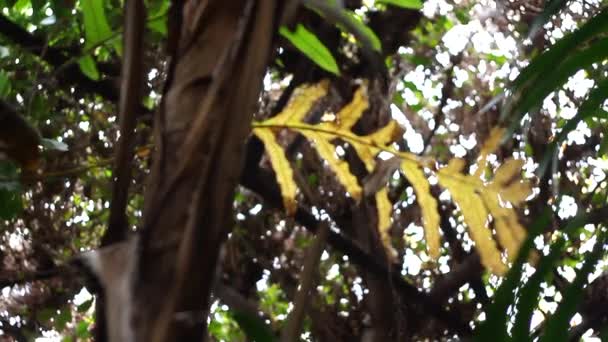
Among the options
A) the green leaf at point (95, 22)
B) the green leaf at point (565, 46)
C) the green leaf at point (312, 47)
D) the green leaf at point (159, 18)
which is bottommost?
the green leaf at point (565, 46)

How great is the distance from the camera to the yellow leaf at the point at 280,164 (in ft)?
2.01

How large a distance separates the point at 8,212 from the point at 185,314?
0.50m

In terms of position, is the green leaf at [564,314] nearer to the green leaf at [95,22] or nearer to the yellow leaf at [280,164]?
the yellow leaf at [280,164]

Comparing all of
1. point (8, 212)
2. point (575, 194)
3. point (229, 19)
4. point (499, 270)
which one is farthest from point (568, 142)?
point (229, 19)

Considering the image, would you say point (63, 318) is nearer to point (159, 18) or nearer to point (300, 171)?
point (300, 171)

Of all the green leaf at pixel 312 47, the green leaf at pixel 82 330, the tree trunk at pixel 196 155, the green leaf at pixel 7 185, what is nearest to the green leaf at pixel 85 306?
the green leaf at pixel 82 330

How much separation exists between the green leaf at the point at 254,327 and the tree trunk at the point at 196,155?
0.50 feet

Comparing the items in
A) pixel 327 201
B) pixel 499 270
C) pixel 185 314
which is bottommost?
Answer: pixel 185 314

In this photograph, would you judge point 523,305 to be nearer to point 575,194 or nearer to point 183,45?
point 183,45

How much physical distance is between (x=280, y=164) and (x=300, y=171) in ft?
2.68

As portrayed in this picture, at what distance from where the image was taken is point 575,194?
138 centimetres

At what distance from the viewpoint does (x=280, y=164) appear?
2.06 ft

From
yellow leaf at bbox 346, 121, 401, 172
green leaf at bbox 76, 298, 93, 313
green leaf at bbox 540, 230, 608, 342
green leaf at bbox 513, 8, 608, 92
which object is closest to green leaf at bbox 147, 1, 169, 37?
yellow leaf at bbox 346, 121, 401, 172

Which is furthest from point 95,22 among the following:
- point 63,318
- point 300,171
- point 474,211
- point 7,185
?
point 63,318
